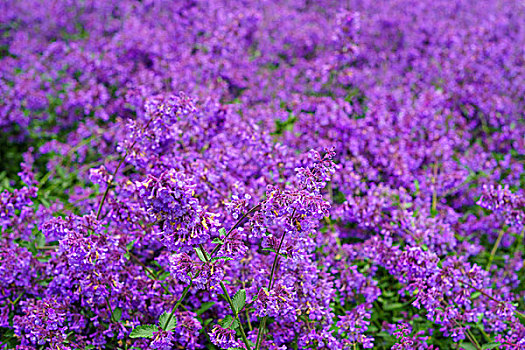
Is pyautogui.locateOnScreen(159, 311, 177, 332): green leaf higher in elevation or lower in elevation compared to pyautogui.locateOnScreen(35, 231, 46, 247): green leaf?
higher

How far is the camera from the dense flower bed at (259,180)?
2.86 metres

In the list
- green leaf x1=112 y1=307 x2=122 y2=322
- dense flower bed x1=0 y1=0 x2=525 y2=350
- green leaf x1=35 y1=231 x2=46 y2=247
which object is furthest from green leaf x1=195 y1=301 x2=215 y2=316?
green leaf x1=35 y1=231 x2=46 y2=247

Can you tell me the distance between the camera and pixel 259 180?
155 inches

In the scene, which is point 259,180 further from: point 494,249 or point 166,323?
point 494,249

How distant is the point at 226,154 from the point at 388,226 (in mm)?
1460

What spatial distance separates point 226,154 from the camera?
4.01 metres

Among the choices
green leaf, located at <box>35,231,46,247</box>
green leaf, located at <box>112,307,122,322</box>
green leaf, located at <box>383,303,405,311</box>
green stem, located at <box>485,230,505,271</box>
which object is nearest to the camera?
green leaf, located at <box>112,307,122,322</box>

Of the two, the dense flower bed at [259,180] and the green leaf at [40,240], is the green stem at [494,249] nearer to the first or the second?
the dense flower bed at [259,180]

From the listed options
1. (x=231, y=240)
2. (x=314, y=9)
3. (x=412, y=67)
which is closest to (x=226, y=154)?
(x=231, y=240)

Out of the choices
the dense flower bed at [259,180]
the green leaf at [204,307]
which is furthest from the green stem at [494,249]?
the green leaf at [204,307]

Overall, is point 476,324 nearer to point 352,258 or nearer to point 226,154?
point 352,258

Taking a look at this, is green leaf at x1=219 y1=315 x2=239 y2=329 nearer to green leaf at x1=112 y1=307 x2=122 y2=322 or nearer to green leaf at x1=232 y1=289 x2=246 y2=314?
green leaf at x1=232 y1=289 x2=246 y2=314

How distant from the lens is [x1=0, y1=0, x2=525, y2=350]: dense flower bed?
2859 mm

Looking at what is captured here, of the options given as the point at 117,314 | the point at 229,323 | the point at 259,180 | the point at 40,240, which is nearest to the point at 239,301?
the point at 229,323
